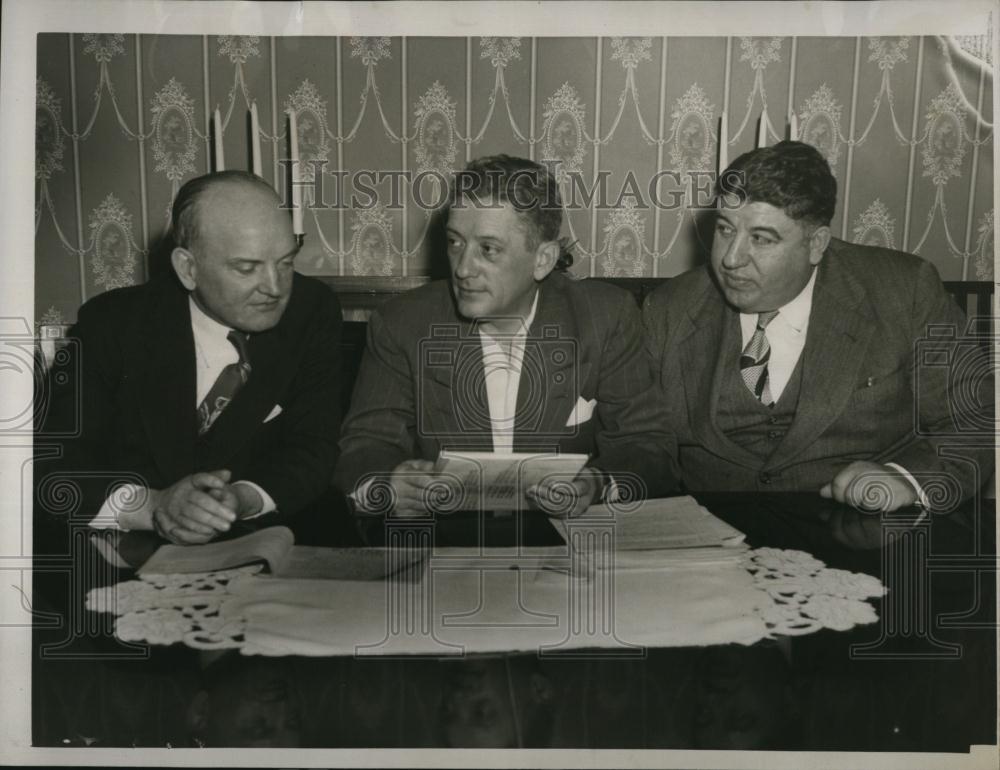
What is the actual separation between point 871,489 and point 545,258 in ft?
2.35

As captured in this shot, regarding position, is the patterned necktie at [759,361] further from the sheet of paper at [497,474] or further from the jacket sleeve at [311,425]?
the jacket sleeve at [311,425]

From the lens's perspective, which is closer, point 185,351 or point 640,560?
point 640,560

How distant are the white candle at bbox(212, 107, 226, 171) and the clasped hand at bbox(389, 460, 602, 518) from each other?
0.65 meters

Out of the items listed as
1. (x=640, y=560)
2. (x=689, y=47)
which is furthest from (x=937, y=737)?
(x=689, y=47)

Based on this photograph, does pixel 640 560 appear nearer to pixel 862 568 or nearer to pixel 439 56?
pixel 862 568

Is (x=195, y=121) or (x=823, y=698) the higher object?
(x=195, y=121)

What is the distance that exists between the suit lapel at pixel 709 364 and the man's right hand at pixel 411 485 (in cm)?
50

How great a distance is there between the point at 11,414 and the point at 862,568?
4.78 ft

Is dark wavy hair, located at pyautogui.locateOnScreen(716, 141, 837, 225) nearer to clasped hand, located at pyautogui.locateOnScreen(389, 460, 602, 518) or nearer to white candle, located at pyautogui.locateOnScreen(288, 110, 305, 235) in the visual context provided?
clasped hand, located at pyautogui.locateOnScreen(389, 460, 602, 518)

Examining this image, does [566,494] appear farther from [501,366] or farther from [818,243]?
[818,243]

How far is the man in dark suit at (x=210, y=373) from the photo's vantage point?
1.65m

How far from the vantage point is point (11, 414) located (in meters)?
1.63

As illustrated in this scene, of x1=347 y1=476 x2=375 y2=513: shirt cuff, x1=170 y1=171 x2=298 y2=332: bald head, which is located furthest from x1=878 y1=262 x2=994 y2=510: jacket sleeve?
x1=170 y1=171 x2=298 y2=332: bald head

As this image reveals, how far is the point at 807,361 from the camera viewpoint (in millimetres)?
1733
